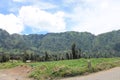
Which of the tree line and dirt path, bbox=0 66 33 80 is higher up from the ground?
the tree line

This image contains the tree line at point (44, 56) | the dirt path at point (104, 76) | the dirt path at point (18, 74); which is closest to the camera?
the dirt path at point (104, 76)

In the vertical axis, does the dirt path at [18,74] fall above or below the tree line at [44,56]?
below

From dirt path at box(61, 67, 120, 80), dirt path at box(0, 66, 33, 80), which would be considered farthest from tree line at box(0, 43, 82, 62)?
dirt path at box(61, 67, 120, 80)

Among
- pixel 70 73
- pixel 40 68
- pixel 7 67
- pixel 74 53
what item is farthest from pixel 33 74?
pixel 74 53

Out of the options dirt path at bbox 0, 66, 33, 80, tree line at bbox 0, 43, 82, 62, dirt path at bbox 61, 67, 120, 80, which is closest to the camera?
dirt path at bbox 61, 67, 120, 80

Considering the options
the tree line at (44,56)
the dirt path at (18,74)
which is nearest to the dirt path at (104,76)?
the dirt path at (18,74)

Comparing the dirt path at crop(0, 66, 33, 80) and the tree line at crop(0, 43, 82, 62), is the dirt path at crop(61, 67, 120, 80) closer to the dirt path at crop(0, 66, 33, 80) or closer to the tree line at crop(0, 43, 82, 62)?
the dirt path at crop(0, 66, 33, 80)

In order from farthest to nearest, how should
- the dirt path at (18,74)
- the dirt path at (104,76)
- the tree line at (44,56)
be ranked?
the tree line at (44,56) < the dirt path at (18,74) < the dirt path at (104,76)

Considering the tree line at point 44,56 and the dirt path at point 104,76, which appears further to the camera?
the tree line at point 44,56

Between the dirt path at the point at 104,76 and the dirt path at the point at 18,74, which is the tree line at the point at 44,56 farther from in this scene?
the dirt path at the point at 104,76

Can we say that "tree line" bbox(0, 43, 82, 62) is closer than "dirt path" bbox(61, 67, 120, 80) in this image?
No

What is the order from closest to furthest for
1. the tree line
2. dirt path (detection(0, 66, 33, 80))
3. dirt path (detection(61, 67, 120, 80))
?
1. dirt path (detection(61, 67, 120, 80))
2. dirt path (detection(0, 66, 33, 80))
3. the tree line

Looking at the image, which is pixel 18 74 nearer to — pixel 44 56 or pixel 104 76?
pixel 104 76

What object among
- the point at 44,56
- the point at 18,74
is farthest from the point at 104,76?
the point at 44,56
